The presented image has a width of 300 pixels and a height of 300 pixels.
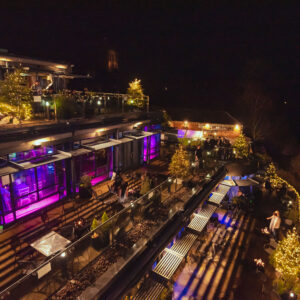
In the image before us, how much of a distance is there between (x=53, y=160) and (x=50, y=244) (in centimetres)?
356

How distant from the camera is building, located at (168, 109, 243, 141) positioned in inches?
853

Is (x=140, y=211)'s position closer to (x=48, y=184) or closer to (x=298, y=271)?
(x=48, y=184)

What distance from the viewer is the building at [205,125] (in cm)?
2166

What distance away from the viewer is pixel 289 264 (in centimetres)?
887

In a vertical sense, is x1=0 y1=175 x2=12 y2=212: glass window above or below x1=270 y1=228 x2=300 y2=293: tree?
above

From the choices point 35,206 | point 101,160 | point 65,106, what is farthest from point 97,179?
point 65,106

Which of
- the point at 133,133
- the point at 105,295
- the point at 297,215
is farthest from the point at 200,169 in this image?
the point at 105,295

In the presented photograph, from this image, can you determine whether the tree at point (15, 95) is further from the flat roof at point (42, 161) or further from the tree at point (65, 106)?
the flat roof at point (42, 161)

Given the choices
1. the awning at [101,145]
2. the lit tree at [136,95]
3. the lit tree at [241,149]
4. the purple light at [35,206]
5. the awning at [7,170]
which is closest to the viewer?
the awning at [7,170]

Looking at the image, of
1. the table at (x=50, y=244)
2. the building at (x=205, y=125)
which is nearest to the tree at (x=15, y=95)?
the table at (x=50, y=244)

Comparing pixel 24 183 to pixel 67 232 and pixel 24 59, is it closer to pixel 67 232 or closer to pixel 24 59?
pixel 67 232

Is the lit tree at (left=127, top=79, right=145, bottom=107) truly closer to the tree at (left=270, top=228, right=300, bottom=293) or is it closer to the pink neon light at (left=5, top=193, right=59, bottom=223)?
the pink neon light at (left=5, top=193, right=59, bottom=223)

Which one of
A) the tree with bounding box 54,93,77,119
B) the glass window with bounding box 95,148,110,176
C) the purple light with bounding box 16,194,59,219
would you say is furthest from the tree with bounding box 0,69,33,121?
the glass window with bounding box 95,148,110,176

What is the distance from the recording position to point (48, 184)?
35.8ft
